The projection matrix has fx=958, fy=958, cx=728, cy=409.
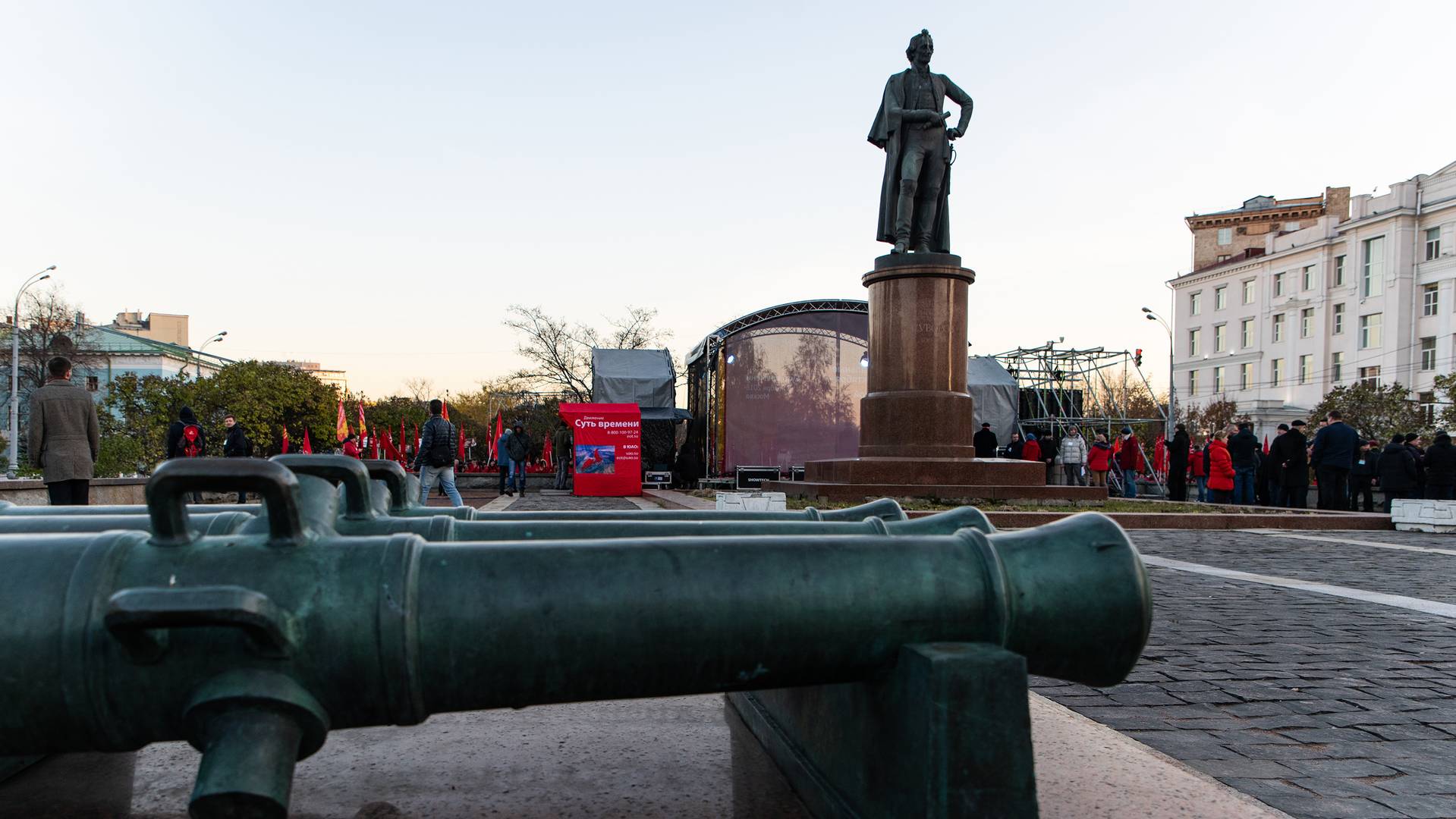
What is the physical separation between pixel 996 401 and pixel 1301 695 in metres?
23.6

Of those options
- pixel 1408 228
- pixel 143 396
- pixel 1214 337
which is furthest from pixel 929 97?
pixel 1214 337

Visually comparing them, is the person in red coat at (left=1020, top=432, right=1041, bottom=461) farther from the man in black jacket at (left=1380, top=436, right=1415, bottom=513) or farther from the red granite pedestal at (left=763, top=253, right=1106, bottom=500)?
the red granite pedestal at (left=763, top=253, right=1106, bottom=500)

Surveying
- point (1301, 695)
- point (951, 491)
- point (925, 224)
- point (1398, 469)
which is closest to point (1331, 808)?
point (1301, 695)

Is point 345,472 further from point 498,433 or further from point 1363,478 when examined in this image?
point 498,433

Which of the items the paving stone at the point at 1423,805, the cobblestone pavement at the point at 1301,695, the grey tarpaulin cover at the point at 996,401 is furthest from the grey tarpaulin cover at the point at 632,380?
the paving stone at the point at 1423,805

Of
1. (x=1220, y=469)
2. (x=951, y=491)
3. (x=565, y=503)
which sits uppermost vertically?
(x=1220, y=469)

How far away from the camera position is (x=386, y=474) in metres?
2.22

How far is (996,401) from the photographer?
26641 millimetres

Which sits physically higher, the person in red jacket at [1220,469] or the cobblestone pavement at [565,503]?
the person in red jacket at [1220,469]

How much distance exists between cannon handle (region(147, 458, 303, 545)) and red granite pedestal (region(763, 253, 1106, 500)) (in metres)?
11.4

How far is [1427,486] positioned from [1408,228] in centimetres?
4671

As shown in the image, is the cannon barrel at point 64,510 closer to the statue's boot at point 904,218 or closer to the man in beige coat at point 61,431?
the man in beige coat at point 61,431

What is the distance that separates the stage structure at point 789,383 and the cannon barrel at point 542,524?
768 inches

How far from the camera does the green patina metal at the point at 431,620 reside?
1.31 m
